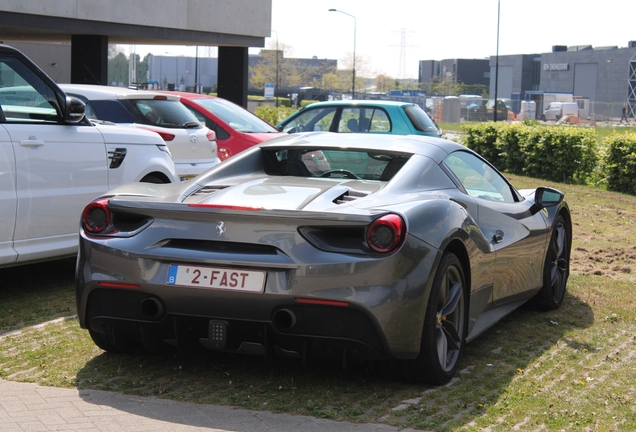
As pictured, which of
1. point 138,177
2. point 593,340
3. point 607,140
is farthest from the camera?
point 607,140

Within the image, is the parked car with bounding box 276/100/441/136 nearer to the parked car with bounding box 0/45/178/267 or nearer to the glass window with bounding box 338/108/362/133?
the glass window with bounding box 338/108/362/133

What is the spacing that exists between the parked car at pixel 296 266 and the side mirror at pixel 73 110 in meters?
2.10

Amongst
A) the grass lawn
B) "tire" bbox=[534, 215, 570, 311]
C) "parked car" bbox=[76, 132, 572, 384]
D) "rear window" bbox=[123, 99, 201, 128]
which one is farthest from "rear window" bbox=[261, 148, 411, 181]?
"rear window" bbox=[123, 99, 201, 128]

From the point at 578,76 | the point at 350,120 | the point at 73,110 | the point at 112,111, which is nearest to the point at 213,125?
the point at 112,111

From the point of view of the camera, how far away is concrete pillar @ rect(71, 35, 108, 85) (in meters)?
20.2

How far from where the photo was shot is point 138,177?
7551mm

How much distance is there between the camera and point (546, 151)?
19.2m

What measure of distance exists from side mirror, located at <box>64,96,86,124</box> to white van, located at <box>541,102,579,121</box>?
2383 inches

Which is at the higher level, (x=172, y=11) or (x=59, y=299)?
(x=172, y=11)

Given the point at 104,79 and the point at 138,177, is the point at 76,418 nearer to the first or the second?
the point at 138,177

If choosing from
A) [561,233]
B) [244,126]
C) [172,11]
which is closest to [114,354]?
[561,233]

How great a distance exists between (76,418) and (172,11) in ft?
61.6

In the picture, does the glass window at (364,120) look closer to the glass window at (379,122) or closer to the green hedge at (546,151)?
the glass window at (379,122)

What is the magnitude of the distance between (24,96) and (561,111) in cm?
Result: 6230
